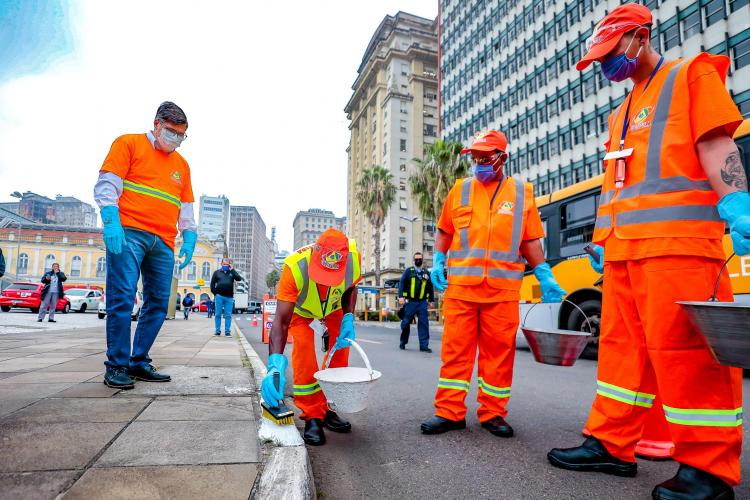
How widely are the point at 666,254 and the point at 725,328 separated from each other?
0.48 meters

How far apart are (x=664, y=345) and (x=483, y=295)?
1.16 m

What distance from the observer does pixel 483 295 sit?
9.79 ft

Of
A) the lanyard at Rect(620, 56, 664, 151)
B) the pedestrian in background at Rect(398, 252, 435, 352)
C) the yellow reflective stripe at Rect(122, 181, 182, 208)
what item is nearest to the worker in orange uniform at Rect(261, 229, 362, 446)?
the yellow reflective stripe at Rect(122, 181, 182, 208)

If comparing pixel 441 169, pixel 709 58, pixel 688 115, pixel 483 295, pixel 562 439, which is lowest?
pixel 562 439

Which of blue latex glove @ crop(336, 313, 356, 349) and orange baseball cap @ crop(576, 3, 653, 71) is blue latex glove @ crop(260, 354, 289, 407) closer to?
blue latex glove @ crop(336, 313, 356, 349)

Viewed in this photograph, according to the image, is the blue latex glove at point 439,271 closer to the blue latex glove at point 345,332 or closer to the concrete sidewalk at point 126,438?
the blue latex glove at point 345,332

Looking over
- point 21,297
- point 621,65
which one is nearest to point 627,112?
point 621,65

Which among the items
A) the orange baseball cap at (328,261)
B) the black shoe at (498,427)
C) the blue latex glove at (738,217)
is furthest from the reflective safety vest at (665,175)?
the orange baseball cap at (328,261)

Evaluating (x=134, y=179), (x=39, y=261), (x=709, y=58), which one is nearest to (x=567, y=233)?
(x=709, y=58)

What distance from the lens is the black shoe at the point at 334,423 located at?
9.62 ft

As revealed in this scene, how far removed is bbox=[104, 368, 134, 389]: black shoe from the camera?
3.29 metres

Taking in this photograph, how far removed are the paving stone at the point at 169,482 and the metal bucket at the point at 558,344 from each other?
197cm

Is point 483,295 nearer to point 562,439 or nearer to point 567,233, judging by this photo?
point 562,439

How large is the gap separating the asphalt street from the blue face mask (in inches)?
79.9
